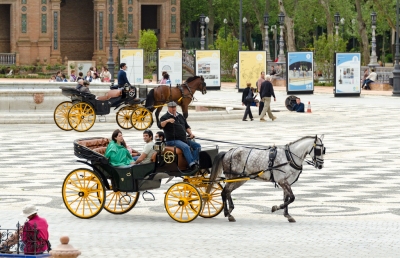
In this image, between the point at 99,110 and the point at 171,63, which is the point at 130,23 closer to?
the point at 171,63

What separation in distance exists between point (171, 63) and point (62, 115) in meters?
19.5

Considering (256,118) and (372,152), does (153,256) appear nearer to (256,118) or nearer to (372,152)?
(372,152)

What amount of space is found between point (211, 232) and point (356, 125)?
19910 millimetres

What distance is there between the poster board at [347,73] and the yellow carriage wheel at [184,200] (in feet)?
108

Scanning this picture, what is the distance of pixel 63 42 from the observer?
250 feet

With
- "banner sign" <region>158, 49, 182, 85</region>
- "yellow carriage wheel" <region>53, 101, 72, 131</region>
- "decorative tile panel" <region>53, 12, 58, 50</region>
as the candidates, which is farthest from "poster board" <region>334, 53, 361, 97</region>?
"decorative tile panel" <region>53, 12, 58, 50</region>

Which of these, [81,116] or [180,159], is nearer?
[180,159]

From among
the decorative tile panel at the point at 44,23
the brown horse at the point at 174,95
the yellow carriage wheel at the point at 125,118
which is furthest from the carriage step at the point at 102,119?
the decorative tile panel at the point at 44,23

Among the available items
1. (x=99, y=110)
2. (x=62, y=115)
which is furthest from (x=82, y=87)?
(x=62, y=115)

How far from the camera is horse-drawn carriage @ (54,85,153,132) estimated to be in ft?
100

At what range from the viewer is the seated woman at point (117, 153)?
1634cm

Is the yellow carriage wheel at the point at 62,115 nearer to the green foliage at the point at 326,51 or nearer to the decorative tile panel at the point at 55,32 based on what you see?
the green foliage at the point at 326,51

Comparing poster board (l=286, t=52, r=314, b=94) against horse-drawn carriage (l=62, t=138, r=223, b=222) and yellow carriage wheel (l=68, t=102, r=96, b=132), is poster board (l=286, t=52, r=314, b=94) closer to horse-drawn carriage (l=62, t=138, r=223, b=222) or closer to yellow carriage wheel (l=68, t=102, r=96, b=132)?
yellow carriage wheel (l=68, t=102, r=96, b=132)

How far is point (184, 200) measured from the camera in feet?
51.7
